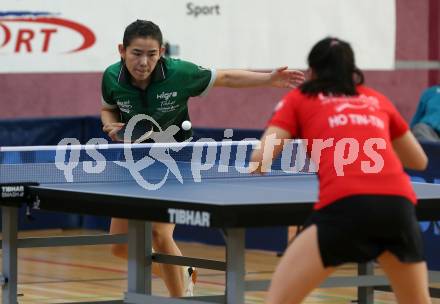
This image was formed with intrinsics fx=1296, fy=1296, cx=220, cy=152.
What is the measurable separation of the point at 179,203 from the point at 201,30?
521 centimetres

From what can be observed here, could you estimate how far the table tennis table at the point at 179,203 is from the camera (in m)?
4.72

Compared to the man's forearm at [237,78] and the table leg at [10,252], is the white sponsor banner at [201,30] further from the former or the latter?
the table leg at [10,252]

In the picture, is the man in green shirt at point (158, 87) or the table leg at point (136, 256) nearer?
the table leg at point (136, 256)

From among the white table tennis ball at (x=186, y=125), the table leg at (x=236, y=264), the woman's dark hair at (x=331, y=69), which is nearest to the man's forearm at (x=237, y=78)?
the white table tennis ball at (x=186, y=125)

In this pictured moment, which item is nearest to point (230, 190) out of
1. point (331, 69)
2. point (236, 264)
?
point (236, 264)

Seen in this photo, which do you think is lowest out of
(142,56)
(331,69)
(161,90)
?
(331,69)

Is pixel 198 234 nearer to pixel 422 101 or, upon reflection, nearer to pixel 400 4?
pixel 422 101

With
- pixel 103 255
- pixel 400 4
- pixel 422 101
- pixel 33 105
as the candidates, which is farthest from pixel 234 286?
pixel 400 4

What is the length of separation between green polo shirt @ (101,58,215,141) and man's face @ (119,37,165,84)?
0.11 metres

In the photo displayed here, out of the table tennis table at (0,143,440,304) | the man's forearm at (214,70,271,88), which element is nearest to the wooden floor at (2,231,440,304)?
the table tennis table at (0,143,440,304)

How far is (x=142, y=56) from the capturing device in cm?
611

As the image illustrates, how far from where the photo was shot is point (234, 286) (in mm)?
4762

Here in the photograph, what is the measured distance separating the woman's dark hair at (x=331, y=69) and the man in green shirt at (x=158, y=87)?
5.35ft

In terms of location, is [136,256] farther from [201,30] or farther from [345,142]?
→ [201,30]
